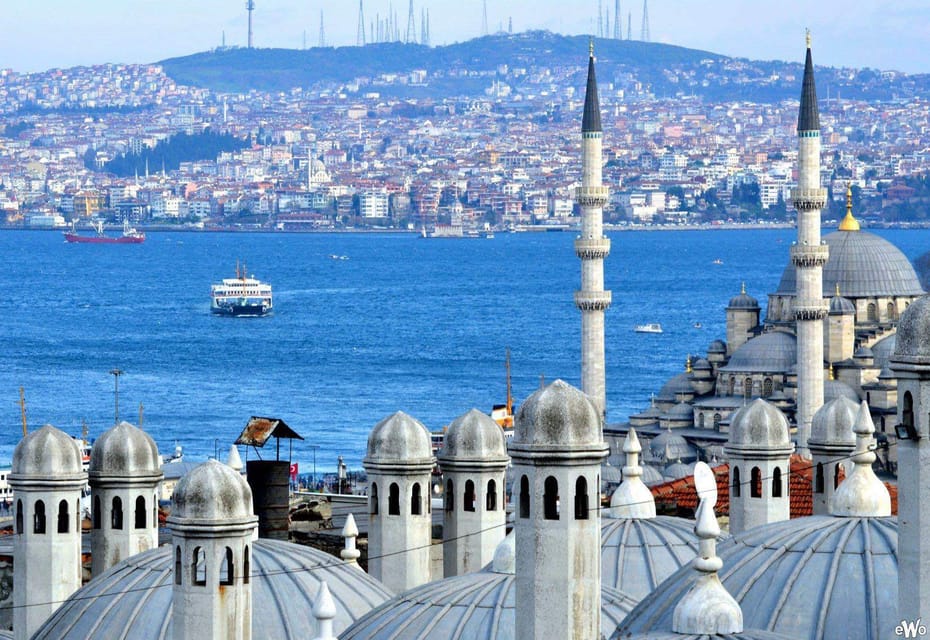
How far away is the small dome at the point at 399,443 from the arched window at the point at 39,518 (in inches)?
107

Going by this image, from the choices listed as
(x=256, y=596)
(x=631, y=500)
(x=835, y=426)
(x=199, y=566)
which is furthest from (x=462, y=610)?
(x=835, y=426)

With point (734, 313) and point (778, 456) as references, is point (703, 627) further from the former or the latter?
point (734, 313)

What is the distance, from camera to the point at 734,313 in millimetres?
69000

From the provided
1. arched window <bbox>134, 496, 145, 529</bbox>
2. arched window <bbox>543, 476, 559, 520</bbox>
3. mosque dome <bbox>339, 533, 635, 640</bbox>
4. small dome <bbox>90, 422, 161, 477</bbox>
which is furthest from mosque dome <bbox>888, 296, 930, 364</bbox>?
arched window <bbox>134, 496, 145, 529</bbox>

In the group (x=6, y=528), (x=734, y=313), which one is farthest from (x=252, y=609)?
(x=734, y=313)

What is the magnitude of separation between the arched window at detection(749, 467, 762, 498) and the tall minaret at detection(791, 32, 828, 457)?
3157 centimetres

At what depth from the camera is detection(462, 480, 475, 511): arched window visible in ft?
74.1

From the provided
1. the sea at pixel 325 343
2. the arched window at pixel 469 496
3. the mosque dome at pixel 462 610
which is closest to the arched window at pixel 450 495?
the arched window at pixel 469 496

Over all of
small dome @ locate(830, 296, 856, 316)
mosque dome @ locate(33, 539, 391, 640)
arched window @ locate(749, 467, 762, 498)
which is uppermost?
small dome @ locate(830, 296, 856, 316)

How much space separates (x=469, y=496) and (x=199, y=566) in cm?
520

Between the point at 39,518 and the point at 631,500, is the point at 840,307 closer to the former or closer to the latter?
the point at 631,500

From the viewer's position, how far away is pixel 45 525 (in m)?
22.1

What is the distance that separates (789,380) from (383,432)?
42374 mm

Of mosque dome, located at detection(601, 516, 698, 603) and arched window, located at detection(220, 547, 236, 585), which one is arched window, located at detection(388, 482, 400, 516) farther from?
arched window, located at detection(220, 547, 236, 585)
